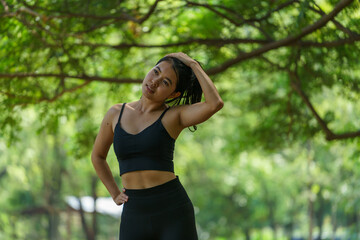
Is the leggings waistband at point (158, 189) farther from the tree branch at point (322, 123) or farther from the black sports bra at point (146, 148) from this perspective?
the tree branch at point (322, 123)

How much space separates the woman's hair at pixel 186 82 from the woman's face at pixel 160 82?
0.04 m

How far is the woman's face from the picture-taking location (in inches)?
130

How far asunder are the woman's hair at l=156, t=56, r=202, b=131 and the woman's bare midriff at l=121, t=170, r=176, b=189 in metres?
0.51

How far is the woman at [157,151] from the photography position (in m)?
3.18

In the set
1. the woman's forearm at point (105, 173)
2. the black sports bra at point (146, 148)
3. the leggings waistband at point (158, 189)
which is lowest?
the woman's forearm at point (105, 173)

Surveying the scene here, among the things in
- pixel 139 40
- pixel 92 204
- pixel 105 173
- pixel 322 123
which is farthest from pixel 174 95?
pixel 92 204

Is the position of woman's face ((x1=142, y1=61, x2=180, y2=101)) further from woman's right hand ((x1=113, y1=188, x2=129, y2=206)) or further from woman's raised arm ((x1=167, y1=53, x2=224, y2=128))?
woman's right hand ((x1=113, y1=188, x2=129, y2=206))

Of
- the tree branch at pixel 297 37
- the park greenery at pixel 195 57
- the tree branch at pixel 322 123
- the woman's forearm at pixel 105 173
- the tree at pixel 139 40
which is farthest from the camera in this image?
the tree branch at pixel 322 123

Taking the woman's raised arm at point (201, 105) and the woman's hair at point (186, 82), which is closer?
the woman's raised arm at point (201, 105)

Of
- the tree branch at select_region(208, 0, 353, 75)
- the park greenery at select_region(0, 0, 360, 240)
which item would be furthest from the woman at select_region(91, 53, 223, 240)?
the tree branch at select_region(208, 0, 353, 75)

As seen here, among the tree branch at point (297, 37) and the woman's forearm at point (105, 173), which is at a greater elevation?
the woman's forearm at point (105, 173)

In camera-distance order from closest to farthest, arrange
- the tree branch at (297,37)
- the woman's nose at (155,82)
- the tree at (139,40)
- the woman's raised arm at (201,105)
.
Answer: the woman's raised arm at (201,105)
the woman's nose at (155,82)
the tree branch at (297,37)
the tree at (139,40)

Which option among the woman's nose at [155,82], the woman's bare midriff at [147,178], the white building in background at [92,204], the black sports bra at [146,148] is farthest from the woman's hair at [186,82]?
the white building in background at [92,204]

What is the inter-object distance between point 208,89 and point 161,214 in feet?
2.31
